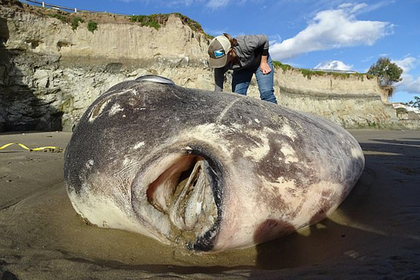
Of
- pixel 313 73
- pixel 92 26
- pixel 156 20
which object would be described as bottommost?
pixel 313 73

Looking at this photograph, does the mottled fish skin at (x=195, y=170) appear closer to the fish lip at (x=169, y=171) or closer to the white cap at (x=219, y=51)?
the fish lip at (x=169, y=171)

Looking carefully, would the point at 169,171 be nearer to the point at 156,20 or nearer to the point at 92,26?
the point at 92,26

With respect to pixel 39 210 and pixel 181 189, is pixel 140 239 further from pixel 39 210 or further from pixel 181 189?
pixel 39 210

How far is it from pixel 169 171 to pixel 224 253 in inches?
19.9

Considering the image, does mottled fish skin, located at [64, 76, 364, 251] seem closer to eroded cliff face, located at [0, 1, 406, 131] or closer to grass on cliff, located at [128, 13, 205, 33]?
eroded cliff face, located at [0, 1, 406, 131]

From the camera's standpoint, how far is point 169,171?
1.67m

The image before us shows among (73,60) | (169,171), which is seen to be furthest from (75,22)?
(169,171)

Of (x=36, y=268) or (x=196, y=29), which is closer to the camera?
(x=36, y=268)

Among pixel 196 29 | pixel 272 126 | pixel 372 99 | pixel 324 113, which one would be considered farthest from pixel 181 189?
pixel 372 99

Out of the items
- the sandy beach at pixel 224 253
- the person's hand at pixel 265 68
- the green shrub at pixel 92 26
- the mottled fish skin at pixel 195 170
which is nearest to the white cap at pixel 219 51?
Result: the person's hand at pixel 265 68

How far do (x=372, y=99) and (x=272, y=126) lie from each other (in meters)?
25.4

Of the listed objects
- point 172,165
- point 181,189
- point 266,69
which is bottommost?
point 181,189

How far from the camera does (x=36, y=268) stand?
4.29ft

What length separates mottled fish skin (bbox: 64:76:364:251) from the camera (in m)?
1.56
